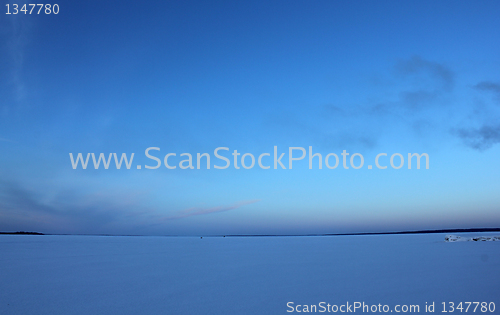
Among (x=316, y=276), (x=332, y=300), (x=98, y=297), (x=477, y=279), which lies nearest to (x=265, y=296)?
(x=332, y=300)

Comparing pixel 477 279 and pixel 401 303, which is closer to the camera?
pixel 401 303

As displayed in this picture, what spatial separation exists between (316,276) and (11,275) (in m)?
10.4

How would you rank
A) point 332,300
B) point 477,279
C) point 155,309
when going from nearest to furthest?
point 155,309 → point 332,300 → point 477,279

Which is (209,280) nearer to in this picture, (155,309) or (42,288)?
(155,309)

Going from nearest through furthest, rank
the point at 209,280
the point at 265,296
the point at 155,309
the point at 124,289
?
the point at 155,309, the point at 265,296, the point at 124,289, the point at 209,280

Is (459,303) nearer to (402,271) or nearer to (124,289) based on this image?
(402,271)

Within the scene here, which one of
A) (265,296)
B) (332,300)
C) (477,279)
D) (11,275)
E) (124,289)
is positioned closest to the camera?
(332,300)

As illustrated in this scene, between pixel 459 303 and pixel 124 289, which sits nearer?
pixel 459 303

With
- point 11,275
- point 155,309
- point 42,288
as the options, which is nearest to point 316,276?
point 155,309

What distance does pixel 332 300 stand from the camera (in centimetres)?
750

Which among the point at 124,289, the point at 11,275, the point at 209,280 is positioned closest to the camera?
the point at 124,289

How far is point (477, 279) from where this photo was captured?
966 centimetres

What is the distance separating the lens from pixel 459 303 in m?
6.95

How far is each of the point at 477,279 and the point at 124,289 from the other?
1012cm
